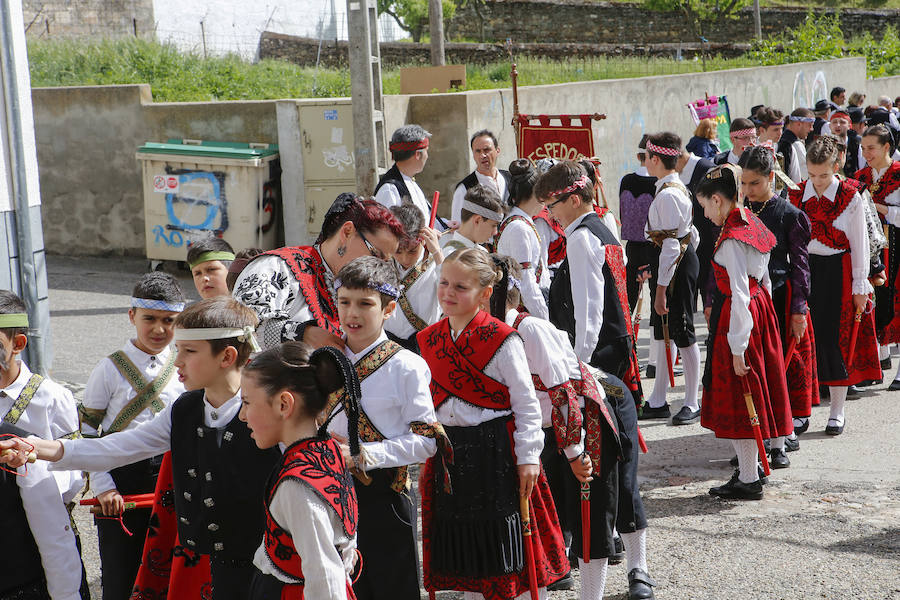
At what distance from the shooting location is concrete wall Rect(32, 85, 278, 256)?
534 inches

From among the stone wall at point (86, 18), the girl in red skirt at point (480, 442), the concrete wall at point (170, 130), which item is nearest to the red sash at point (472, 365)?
the girl in red skirt at point (480, 442)

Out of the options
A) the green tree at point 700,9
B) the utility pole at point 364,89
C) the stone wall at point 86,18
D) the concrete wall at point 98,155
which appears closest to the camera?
the utility pole at point 364,89

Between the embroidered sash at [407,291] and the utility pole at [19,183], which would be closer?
the embroidered sash at [407,291]

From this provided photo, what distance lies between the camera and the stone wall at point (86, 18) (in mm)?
24375

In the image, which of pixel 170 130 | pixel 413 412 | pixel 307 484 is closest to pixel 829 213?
pixel 413 412

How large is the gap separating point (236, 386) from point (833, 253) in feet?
17.8

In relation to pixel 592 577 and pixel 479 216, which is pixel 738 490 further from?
pixel 479 216

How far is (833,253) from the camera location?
24.4 feet

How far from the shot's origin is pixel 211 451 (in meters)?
3.26

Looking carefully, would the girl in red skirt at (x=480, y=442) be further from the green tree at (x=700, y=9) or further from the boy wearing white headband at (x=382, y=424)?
the green tree at (x=700, y=9)

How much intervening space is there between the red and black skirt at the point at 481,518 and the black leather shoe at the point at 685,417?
3.64 m

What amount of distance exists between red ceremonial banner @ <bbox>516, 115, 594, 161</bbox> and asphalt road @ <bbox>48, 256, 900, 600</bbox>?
2.74 metres

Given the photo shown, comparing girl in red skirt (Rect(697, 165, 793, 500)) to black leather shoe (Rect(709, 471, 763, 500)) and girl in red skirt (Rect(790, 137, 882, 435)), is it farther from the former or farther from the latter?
girl in red skirt (Rect(790, 137, 882, 435))

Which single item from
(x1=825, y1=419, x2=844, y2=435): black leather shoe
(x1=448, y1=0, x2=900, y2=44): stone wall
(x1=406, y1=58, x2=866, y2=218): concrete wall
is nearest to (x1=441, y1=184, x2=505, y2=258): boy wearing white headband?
(x1=825, y1=419, x2=844, y2=435): black leather shoe
